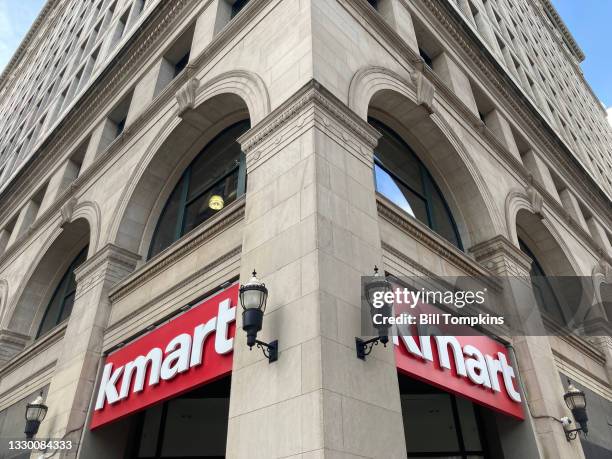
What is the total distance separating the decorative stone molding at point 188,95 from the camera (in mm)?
12496

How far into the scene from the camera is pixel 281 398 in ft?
18.9

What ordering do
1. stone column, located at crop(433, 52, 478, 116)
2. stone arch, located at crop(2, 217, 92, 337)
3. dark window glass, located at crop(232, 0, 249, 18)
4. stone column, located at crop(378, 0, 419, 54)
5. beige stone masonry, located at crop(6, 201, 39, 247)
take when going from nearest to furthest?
stone column, located at crop(378, 0, 419, 54)
dark window glass, located at crop(232, 0, 249, 18)
stone column, located at crop(433, 52, 478, 116)
stone arch, located at crop(2, 217, 92, 337)
beige stone masonry, located at crop(6, 201, 39, 247)

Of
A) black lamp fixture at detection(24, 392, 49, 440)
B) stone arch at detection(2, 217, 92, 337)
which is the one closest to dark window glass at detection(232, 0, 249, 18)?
stone arch at detection(2, 217, 92, 337)

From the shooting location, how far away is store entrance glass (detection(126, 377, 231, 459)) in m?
10.7

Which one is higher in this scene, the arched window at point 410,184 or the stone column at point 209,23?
the stone column at point 209,23

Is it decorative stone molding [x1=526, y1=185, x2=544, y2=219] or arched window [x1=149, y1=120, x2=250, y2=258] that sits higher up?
decorative stone molding [x1=526, y1=185, x2=544, y2=219]

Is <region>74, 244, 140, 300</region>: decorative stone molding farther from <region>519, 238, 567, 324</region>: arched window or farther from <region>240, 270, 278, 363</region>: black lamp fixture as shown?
<region>519, 238, 567, 324</region>: arched window

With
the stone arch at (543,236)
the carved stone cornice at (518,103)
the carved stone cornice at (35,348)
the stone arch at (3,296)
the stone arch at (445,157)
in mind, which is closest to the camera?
the stone arch at (445,157)

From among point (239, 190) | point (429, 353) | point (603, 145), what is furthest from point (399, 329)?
point (603, 145)

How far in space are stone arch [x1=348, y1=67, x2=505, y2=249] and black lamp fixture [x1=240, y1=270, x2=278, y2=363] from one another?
284 inches

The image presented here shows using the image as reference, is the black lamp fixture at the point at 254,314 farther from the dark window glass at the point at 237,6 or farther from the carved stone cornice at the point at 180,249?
the dark window glass at the point at 237,6
